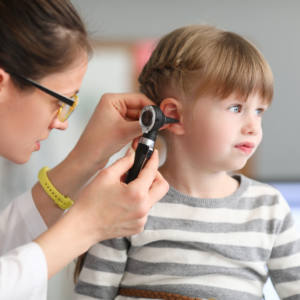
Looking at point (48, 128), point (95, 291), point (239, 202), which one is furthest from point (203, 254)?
point (48, 128)

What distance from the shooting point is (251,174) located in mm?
2662

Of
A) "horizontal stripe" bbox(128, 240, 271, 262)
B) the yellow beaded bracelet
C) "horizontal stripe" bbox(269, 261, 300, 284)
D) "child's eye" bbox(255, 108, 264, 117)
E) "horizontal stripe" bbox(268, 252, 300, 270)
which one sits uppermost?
"child's eye" bbox(255, 108, 264, 117)

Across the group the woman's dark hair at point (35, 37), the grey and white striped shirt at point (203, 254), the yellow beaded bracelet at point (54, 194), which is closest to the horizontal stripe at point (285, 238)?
the grey and white striped shirt at point (203, 254)

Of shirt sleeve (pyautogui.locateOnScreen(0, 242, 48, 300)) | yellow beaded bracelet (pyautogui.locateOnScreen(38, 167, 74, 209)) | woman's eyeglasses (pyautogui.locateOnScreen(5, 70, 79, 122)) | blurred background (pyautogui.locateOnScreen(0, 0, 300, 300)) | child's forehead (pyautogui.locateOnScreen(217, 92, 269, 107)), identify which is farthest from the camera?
blurred background (pyautogui.locateOnScreen(0, 0, 300, 300))

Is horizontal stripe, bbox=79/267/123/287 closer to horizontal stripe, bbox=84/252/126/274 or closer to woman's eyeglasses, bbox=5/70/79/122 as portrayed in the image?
horizontal stripe, bbox=84/252/126/274

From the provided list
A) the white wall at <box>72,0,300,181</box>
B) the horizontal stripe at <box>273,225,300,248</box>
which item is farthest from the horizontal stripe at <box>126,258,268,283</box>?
the white wall at <box>72,0,300,181</box>

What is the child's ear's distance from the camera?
0.97m

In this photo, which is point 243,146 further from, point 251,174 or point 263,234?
point 251,174

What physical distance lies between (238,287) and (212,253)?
11 centimetres

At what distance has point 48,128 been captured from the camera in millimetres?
886

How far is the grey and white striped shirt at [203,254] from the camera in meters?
0.94

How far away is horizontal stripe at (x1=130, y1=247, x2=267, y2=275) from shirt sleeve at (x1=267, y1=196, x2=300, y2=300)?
63 millimetres

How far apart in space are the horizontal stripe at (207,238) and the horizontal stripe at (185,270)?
64mm

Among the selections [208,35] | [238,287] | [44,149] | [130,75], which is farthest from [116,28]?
[238,287]
